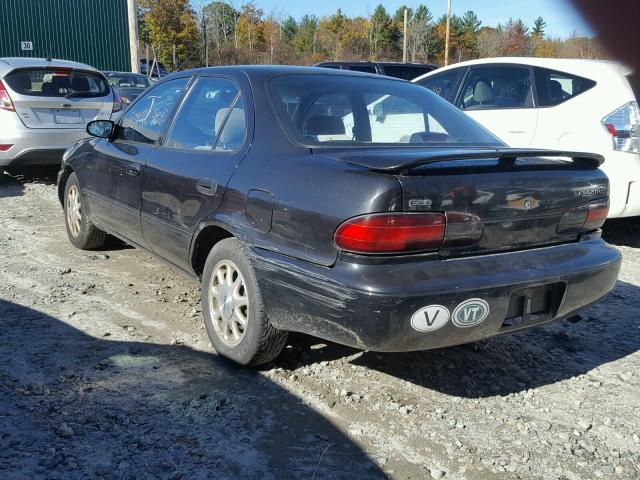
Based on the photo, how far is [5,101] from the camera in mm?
7742

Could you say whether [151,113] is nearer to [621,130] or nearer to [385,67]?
[621,130]

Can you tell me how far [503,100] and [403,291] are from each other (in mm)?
4658

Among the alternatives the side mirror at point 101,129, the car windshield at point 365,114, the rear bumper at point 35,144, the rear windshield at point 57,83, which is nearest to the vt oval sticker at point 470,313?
the car windshield at point 365,114

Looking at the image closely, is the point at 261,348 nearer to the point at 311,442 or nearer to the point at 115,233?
the point at 311,442

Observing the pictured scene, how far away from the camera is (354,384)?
10.5 feet

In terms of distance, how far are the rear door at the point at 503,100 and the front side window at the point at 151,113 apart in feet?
10.0

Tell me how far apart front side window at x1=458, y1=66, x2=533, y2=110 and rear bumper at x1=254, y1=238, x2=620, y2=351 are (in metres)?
3.71

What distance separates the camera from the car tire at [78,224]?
17.4 feet

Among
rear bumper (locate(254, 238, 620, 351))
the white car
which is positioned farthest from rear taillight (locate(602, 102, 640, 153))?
rear bumper (locate(254, 238, 620, 351))

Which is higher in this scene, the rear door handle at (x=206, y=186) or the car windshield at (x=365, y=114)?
the car windshield at (x=365, y=114)

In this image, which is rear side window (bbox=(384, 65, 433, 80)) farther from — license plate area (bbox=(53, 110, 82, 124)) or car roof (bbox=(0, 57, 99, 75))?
license plate area (bbox=(53, 110, 82, 124))

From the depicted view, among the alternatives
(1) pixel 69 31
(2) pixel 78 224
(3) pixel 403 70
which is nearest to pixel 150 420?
(2) pixel 78 224

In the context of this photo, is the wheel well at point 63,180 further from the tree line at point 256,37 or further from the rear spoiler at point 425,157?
the tree line at point 256,37

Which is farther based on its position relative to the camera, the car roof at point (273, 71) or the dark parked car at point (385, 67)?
the dark parked car at point (385, 67)
